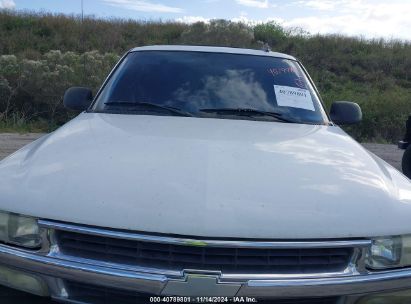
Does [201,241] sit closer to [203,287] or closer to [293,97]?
[203,287]

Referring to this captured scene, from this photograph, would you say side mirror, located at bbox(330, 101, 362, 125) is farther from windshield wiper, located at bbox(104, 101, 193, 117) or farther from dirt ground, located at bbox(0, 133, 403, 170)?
dirt ground, located at bbox(0, 133, 403, 170)

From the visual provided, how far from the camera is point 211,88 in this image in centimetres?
383

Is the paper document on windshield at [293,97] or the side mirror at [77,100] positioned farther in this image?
the side mirror at [77,100]

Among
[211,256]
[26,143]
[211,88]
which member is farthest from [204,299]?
[26,143]

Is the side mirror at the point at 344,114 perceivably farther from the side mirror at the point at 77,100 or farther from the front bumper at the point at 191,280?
the front bumper at the point at 191,280

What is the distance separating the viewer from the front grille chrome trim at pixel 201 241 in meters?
2.04

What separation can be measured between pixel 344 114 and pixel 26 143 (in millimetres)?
6486

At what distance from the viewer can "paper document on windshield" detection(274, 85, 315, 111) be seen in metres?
3.75

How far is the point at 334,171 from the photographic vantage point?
2.58 m

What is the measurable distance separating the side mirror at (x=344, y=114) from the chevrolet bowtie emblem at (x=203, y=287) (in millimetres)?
2478

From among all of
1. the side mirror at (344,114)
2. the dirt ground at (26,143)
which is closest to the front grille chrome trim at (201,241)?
the side mirror at (344,114)

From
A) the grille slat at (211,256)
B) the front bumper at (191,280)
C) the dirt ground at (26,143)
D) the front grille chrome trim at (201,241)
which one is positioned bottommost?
the dirt ground at (26,143)

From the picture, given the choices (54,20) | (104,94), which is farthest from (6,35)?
(104,94)

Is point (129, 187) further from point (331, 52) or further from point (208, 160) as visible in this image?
point (331, 52)
